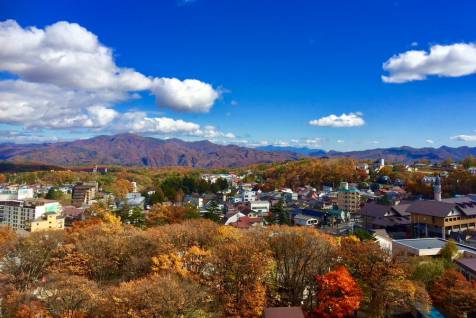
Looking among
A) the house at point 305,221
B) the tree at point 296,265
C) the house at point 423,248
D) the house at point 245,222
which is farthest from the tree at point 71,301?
the house at point 305,221

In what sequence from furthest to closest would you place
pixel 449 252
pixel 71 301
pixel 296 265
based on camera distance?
pixel 449 252, pixel 296 265, pixel 71 301

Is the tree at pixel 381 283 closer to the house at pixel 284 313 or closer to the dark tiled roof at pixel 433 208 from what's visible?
the house at pixel 284 313

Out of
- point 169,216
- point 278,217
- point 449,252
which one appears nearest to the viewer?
point 449,252

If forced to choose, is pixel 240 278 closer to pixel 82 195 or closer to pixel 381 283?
pixel 381 283

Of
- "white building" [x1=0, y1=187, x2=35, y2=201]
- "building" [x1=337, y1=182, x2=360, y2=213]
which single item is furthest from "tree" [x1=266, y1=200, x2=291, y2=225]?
"white building" [x1=0, y1=187, x2=35, y2=201]

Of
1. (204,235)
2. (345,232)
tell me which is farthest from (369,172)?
(204,235)

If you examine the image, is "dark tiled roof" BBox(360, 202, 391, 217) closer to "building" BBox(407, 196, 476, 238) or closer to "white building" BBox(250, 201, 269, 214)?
"building" BBox(407, 196, 476, 238)

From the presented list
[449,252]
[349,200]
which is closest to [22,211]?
[349,200]
